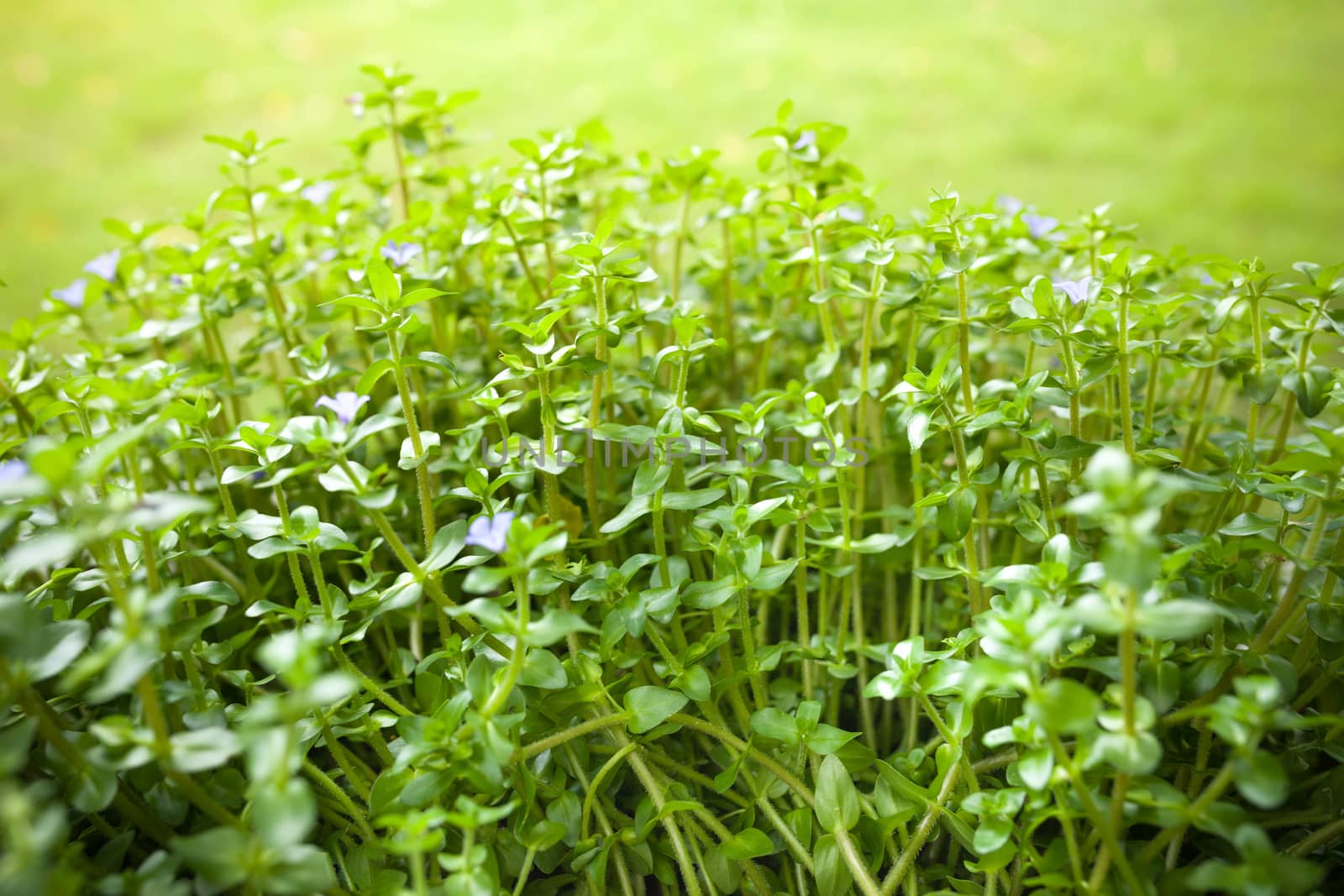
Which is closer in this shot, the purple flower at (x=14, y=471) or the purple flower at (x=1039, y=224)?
the purple flower at (x=14, y=471)

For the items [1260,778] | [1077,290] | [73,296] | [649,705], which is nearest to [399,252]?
[73,296]

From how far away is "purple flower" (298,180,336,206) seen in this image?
1.06 m

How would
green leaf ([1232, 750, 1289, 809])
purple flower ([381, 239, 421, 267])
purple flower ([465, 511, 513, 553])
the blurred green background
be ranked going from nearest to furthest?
green leaf ([1232, 750, 1289, 809]), purple flower ([465, 511, 513, 553]), purple flower ([381, 239, 421, 267]), the blurred green background

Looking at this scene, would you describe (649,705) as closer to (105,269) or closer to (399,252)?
(399,252)

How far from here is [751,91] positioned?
8.39ft

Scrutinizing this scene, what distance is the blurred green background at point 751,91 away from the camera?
2.30 meters

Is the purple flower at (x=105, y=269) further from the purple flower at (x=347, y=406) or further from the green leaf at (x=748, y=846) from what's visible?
the green leaf at (x=748, y=846)

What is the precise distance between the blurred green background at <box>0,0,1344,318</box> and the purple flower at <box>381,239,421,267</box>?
140cm

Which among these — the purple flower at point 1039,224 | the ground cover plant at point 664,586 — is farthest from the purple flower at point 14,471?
the purple flower at point 1039,224

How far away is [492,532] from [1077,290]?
551 mm

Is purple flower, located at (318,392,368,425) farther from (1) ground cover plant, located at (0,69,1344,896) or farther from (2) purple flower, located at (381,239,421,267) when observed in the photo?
(2) purple flower, located at (381,239,421,267)

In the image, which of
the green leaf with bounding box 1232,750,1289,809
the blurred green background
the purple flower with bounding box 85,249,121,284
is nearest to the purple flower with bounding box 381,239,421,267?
the purple flower with bounding box 85,249,121,284

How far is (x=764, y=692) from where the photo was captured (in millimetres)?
813

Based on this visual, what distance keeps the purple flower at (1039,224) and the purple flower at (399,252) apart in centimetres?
68
